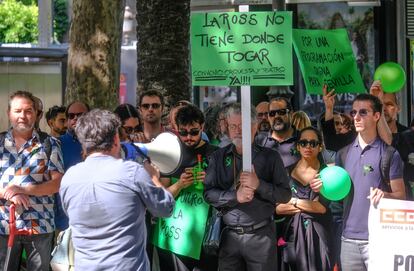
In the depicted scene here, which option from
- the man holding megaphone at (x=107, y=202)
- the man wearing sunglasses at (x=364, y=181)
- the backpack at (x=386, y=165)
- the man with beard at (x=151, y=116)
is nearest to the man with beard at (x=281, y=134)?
the man with beard at (x=151, y=116)

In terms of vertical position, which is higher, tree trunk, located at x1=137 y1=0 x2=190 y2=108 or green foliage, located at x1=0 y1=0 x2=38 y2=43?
green foliage, located at x1=0 y1=0 x2=38 y2=43

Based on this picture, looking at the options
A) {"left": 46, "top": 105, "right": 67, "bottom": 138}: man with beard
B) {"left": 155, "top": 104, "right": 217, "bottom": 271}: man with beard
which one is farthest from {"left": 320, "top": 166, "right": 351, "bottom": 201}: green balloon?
{"left": 46, "top": 105, "right": 67, "bottom": 138}: man with beard

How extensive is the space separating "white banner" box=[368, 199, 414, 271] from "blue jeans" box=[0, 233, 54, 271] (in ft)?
7.78

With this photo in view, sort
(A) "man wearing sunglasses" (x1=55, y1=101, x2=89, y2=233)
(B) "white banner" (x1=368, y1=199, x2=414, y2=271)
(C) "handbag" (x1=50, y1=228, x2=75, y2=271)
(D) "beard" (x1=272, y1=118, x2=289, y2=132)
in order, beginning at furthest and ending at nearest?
(D) "beard" (x1=272, y1=118, x2=289, y2=132), (A) "man wearing sunglasses" (x1=55, y1=101, x2=89, y2=233), (B) "white banner" (x1=368, y1=199, x2=414, y2=271), (C) "handbag" (x1=50, y1=228, x2=75, y2=271)

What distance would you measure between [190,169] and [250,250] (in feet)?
2.67

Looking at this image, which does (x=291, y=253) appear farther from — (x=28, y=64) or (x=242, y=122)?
(x=28, y=64)

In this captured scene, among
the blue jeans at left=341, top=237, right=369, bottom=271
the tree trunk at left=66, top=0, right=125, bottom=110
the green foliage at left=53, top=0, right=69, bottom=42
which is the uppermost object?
the green foliage at left=53, top=0, right=69, bottom=42

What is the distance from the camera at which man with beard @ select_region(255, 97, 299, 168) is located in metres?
7.80

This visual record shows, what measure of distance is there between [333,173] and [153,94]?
2.32 metres

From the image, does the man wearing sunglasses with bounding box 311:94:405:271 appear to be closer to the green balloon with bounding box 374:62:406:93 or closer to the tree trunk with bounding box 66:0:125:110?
the green balloon with bounding box 374:62:406:93

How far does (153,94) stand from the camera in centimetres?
833

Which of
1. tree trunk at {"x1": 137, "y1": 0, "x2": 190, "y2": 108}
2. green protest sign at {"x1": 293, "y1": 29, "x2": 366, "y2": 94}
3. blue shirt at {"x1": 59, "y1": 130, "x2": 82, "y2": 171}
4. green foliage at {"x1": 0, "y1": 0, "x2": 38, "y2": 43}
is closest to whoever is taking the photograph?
blue shirt at {"x1": 59, "y1": 130, "x2": 82, "y2": 171}

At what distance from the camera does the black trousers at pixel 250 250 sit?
667 cm

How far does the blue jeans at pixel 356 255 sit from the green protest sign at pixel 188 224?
44.9 inches
